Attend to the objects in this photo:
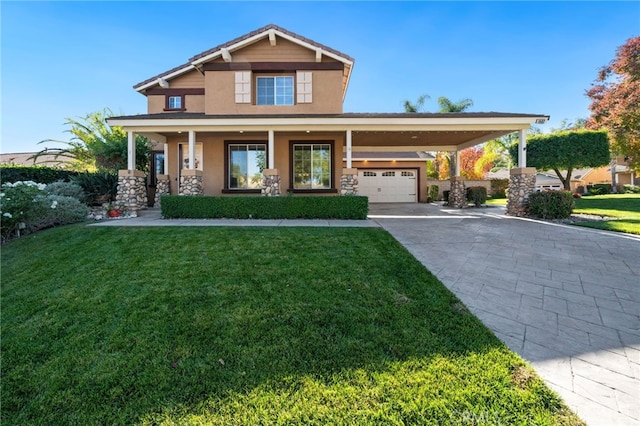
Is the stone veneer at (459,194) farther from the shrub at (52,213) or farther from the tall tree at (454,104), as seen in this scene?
the shrub at (52,213)

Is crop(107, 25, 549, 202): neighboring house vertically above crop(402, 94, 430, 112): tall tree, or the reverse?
crop(402, 94, 430, 112): tall tree

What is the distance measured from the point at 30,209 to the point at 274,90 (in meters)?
9.20

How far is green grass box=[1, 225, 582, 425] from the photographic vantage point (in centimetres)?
216

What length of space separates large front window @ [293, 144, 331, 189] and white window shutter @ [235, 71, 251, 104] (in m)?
2.92

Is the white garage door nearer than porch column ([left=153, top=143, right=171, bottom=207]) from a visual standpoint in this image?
No

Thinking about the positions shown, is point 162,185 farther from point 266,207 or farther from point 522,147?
point 522,147

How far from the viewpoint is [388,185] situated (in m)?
19.8

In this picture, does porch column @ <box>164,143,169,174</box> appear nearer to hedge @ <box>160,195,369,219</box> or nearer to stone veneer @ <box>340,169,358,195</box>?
hedge @ <box>160,195,369,219</box>

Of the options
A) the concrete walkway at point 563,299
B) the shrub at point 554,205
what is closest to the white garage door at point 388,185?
the shrub at point 554,205

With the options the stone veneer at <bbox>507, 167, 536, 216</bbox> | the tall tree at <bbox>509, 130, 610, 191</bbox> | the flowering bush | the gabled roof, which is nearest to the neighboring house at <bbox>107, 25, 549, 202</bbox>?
the gabled roof

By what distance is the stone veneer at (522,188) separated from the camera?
37.3ft

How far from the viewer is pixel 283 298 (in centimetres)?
386

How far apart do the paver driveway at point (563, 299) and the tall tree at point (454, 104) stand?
16.8 metres

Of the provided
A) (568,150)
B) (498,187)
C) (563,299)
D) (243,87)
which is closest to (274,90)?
(243,87)
